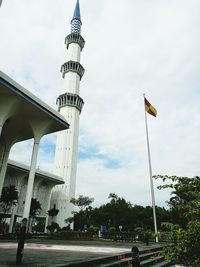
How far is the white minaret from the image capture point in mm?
57031

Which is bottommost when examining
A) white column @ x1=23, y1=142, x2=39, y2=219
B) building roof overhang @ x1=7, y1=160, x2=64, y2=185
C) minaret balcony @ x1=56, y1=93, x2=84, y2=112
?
white column @ x1=23, y1=142, x2=39, y2=219

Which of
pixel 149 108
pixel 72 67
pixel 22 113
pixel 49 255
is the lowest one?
pixel 49 255

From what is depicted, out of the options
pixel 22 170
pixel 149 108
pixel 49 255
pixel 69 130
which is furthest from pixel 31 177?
pixel 69 130

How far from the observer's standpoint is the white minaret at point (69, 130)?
57.0 metres

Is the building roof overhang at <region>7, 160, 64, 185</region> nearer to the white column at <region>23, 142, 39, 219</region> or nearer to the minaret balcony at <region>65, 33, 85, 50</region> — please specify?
the white column at <region>23, 142, 39, 219</region>

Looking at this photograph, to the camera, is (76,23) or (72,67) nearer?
(72,67)

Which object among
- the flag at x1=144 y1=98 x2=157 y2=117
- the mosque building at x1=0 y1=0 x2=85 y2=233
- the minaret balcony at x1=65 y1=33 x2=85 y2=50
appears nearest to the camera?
the mosque building at x1=0 y1=0 x2=85 y2=233

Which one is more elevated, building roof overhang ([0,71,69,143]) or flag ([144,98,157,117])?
flag ([144,98,157,117])

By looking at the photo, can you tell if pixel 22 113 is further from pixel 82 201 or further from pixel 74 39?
pixel 74 39

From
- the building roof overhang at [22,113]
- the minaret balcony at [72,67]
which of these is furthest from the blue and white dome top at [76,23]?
the building roof overhang at [22,113]

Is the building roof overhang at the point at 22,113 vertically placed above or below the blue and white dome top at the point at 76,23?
below

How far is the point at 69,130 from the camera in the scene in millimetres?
61031

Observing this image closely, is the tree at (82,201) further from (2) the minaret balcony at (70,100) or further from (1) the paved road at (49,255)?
(1) the paved road at (49,255)

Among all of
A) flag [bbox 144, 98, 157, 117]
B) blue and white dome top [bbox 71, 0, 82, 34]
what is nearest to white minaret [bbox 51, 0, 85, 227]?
blue and white dome top [bbox 71, 0, 82, 34]
